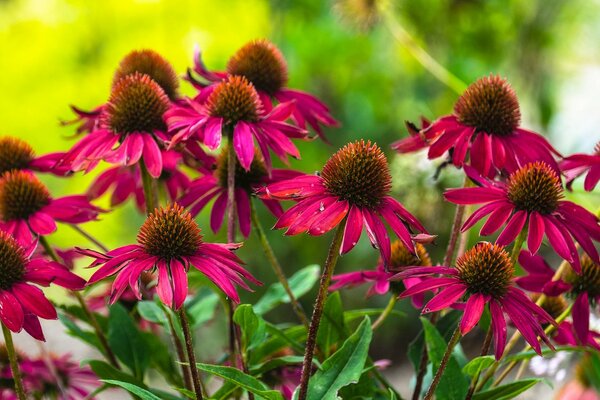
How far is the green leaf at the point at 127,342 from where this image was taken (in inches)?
28.7

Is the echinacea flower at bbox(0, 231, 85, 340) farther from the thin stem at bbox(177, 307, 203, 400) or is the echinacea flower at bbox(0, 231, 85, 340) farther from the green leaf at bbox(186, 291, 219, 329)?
the green leaf at bbox(186, 291, 219, 329)

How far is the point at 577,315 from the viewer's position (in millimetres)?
665

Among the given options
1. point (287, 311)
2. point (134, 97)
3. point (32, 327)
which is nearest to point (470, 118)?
point (134, 97)

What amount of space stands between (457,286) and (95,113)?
0.39 meters

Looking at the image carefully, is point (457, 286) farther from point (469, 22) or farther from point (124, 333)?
point (469, 22)

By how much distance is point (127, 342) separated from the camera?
2.42 feet

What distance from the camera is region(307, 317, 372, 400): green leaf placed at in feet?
1.85

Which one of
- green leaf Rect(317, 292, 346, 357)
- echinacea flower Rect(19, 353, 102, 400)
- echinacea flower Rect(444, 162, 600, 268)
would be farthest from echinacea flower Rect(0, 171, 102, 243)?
echinacea flower Rect(444, 162, 600, 268)

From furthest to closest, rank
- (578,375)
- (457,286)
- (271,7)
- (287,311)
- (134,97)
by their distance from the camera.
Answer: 1. (271,7)
2. (287,311)
3. (578,375)
4. (134,97)
5. (457,286)

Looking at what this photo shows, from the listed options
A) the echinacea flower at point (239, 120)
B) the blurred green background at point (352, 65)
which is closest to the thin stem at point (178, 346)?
the echinacea flower at point (239, 120)

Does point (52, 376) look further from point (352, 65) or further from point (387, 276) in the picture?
point (352, 65)

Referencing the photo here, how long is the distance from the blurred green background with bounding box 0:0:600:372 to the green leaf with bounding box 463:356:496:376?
1303mm

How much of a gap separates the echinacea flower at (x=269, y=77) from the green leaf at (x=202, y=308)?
211 mm

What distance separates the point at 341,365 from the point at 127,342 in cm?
25
